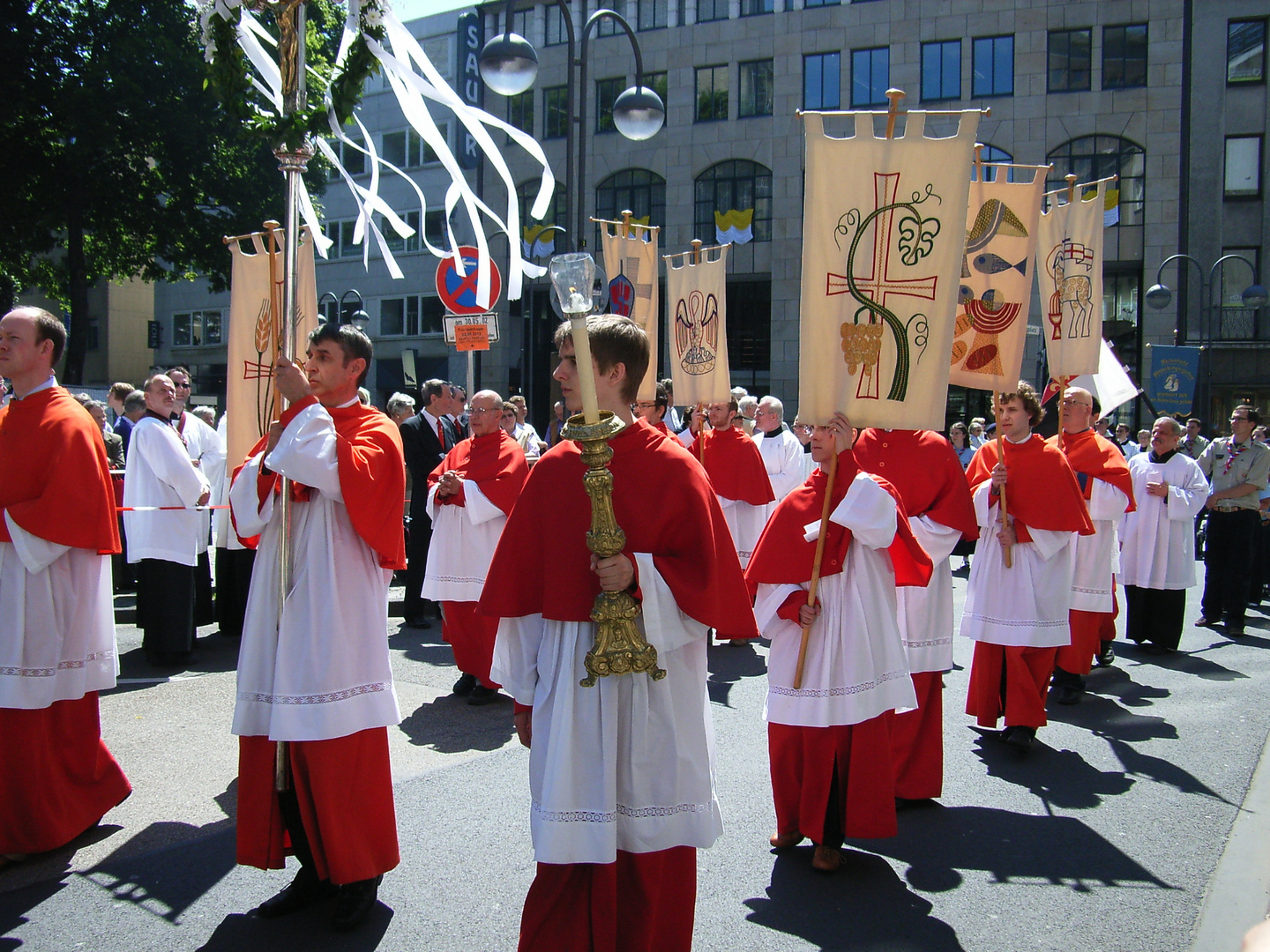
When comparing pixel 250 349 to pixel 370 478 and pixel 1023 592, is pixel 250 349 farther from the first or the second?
pixel 1023 592

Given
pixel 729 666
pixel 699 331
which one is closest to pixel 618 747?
pixel 729 666

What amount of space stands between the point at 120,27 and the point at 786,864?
25207 millimetres

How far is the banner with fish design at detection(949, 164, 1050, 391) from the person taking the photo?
629 centimetres

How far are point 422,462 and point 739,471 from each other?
3.14 metres

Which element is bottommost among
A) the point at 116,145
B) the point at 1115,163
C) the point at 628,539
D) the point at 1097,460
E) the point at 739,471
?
the point at 739,471

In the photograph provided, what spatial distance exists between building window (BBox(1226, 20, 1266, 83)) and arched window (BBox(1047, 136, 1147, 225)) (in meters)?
4.32

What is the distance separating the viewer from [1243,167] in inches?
1182

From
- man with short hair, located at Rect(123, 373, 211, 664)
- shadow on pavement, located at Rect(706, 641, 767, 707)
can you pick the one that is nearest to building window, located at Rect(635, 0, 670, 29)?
shadow on pavement, located at Rect(706, 641, 767, 707)

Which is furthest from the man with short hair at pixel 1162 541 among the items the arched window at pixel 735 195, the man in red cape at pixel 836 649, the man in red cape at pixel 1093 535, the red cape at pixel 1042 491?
the arched window at pixel 735 195

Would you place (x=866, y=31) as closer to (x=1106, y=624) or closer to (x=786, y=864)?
(x=1106, y=624)

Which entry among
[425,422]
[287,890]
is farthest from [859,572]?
[425,422]

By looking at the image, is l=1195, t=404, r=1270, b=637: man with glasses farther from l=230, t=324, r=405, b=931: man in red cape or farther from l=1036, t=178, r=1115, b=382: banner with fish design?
l=230, t=324, r=405, b=931: man in red cape

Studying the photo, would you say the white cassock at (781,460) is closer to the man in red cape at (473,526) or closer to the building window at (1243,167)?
the man in red cape at (473,526)

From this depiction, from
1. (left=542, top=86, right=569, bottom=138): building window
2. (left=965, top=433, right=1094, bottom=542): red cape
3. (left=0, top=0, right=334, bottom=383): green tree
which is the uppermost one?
(left=542, top=86, right=569, bottom=138): building window
